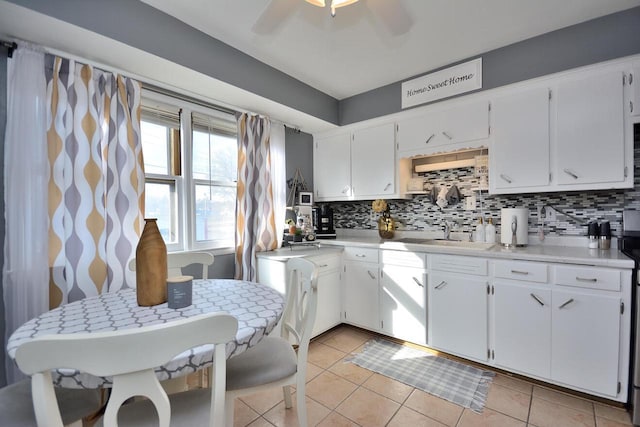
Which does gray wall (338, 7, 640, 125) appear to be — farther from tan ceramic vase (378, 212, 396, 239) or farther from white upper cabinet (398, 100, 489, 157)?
tan ceramic vase (378, 212, 396, 239)

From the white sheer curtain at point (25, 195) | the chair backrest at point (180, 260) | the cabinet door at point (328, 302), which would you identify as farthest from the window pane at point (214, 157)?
the cabinet door at point (328, 302)

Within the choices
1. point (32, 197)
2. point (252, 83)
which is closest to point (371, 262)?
point (252, 83)

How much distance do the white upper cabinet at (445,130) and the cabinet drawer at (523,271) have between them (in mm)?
996

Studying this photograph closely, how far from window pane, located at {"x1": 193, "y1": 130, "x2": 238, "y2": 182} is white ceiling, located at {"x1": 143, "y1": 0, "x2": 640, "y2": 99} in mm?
778

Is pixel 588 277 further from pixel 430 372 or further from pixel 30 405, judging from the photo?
pixel 30 405

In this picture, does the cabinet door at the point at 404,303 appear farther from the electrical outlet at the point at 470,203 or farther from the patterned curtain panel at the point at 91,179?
the patterned curtain panel at the point at 91,179

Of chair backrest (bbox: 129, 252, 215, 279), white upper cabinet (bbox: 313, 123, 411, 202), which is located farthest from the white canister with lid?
chair backrest (bbox: 129, 252, 215, 279)

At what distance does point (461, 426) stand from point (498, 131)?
206cm

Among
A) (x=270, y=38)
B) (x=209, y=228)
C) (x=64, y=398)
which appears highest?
(x=270, y=38)

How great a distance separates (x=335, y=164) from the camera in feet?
10.7

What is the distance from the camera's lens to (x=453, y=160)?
2701 millimetres

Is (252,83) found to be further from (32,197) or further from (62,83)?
(32,197)

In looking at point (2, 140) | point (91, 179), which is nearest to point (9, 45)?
point (2, 140)

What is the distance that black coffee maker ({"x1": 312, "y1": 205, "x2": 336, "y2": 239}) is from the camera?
3.20 m
